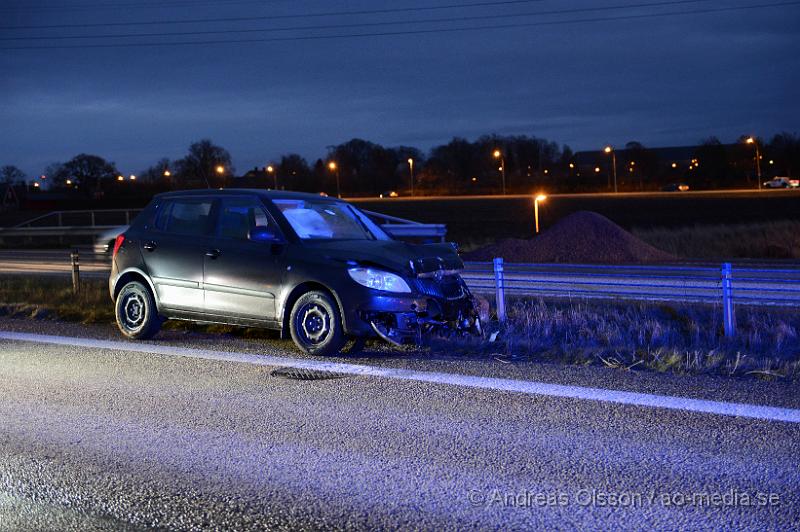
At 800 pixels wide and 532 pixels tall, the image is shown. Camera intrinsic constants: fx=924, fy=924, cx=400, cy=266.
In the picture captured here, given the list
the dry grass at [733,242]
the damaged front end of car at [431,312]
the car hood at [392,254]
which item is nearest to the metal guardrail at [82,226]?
the dry grass at [733,242]

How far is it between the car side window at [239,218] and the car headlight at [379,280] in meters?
1.43

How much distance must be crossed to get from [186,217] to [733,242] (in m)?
27.1

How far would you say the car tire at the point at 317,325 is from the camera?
9.53m

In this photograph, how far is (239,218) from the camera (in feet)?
34.4

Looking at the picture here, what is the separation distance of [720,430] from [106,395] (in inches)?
195

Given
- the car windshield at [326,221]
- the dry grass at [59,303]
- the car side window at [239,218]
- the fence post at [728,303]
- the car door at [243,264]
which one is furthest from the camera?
the dry grass at [59,303]

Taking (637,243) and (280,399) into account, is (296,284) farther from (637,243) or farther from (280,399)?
(637,243)

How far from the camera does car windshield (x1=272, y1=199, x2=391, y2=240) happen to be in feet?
33.7

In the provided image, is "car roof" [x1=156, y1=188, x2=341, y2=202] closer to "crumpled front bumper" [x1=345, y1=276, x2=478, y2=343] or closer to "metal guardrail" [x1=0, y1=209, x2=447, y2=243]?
"crumpled front bumper" [x1=345, y1=276, x2=478, y2=343]

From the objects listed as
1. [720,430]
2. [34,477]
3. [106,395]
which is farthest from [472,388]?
[34,477]

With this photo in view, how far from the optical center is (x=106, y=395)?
7906mm

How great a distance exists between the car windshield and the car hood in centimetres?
29

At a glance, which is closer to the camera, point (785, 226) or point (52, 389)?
point (52, 389)

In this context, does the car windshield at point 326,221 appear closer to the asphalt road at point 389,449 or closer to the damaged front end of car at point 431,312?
the damaged front end of car at point 431,312
